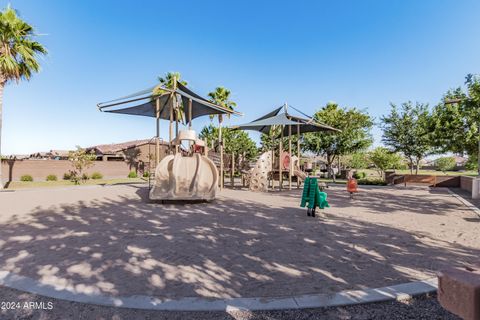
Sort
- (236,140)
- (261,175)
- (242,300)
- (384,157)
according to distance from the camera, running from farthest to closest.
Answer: (236,140) < (384,157) < (261,175) < (242,300)

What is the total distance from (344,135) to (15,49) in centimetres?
2936

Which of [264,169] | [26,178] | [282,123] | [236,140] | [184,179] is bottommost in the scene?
[26,178]

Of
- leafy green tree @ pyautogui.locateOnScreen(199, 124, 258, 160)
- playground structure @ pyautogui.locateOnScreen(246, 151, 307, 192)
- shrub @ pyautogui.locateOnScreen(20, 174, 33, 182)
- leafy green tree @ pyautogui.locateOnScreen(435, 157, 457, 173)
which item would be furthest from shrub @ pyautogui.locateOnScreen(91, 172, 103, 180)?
leafy green tree @ pyautogui.locateOnScreen(435, 157, 457, 173)

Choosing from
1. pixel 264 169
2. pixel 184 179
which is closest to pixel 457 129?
pixel 264 169

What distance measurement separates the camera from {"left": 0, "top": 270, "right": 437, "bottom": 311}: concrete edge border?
3.20m

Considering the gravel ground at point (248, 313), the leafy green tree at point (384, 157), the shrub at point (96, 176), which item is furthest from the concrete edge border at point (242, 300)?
the shrub at point (96, 176)

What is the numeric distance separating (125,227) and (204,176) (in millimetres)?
5092

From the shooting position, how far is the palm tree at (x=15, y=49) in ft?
58.8

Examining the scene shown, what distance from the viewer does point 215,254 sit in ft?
16.4

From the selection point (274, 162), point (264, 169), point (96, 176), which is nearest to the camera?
point (264, 169)

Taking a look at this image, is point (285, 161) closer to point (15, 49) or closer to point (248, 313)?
point (248, 313)

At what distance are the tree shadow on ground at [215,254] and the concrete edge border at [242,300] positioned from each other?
5.7 inches

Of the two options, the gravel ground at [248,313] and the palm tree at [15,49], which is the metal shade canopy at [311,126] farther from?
the palm tree at [15,49]

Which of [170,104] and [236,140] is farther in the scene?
[236,140]
